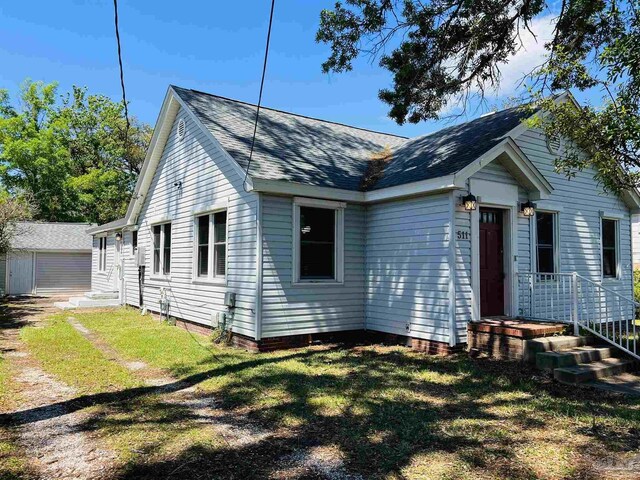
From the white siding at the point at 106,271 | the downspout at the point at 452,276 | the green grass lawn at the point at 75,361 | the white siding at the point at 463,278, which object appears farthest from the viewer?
the white siding at the point at 106,271

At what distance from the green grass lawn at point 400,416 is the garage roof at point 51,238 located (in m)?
18.5

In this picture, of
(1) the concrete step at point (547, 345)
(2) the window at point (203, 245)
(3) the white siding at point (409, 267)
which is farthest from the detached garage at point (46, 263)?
(1) the concrete step at point (547, 345)

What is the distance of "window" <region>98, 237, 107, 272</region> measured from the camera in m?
20.1

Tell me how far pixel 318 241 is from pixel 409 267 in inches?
75.3

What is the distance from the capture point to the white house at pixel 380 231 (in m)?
8.59

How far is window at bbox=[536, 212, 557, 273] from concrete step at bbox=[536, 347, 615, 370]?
8.16 feet

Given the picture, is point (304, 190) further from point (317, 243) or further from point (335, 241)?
point (335, 241)

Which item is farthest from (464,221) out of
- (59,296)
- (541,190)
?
(59,296)

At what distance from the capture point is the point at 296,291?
30.0 feet

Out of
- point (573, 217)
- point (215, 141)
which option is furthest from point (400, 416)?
point (573, 217)

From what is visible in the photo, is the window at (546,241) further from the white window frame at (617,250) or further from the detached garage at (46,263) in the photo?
the detached garage at (46,263)

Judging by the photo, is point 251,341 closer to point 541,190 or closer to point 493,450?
point 493,450

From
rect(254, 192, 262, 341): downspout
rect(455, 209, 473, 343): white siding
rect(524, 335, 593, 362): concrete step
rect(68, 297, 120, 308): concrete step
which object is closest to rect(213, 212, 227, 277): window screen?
rect(254, 192, 262, 341): downspout

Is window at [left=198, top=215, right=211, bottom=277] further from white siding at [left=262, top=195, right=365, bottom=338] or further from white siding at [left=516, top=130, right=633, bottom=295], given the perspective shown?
white siding at [left=516, top=130, right=633, bottom=295]
